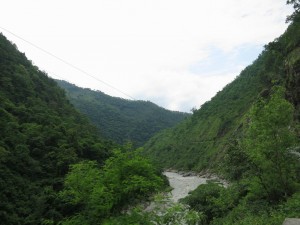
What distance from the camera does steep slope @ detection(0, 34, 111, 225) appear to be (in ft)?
93.1

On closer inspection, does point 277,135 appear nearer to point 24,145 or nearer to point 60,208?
point 60,208

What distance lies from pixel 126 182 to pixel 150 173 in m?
1.61

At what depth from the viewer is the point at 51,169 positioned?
36094 millimetres

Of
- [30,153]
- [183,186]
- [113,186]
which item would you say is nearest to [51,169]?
[30,153]

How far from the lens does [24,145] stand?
114ft

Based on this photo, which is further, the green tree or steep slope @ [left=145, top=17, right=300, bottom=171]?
steep slope @ [left=145, top=17, right=300, bottom=171]

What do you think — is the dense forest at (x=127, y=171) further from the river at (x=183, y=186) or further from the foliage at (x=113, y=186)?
the river at (x=183, y=186)

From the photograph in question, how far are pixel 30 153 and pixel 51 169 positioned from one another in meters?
3.15

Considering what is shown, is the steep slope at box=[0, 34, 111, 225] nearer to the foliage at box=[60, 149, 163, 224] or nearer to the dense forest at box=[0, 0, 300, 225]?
the dense forest at box=[0, 0, 300, 225]

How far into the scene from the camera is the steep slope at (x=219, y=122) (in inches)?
2312

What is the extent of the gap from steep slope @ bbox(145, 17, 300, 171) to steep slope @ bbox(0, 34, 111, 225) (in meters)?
32.4

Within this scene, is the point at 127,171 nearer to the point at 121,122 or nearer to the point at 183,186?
the point at 183,186

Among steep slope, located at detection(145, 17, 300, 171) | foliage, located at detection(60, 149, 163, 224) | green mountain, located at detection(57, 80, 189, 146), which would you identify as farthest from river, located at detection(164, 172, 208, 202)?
green mountain, located at detection(57, 80, 189, 146)

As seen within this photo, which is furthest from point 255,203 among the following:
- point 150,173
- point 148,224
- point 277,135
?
point 148,224
